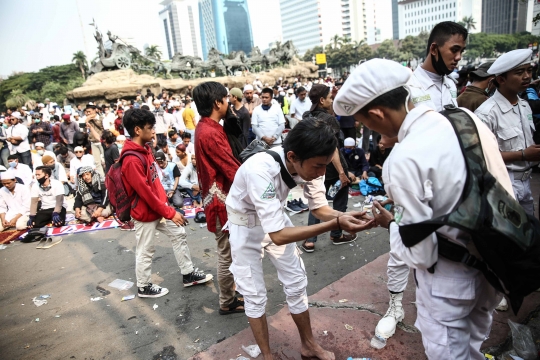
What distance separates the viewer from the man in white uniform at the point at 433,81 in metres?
2.46

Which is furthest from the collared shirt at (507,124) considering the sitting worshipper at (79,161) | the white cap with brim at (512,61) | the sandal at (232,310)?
the sitting worshipper at (79,161)

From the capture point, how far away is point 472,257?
126 centimetres

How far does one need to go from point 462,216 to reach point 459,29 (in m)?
1.95

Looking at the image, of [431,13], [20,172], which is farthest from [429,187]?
[431,13]

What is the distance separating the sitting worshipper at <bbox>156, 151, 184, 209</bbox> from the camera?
6.10 meters

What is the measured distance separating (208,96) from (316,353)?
2.09m

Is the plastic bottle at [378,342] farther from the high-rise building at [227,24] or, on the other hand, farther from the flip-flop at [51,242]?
the high-rise building at [227,24]

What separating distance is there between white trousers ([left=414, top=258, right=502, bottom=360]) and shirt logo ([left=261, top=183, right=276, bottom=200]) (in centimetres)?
81

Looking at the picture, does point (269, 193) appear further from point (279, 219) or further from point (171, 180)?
point (171, 180)

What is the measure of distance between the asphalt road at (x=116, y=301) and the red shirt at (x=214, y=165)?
91 cm

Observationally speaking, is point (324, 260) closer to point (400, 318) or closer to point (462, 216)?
point (400, 318)

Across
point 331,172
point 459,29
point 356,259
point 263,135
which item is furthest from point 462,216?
point 263,135

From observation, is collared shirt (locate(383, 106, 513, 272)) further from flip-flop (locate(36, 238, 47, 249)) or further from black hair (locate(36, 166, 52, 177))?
black hair (locate(36, 166, 52, 177))

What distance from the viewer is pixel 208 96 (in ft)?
9.29
